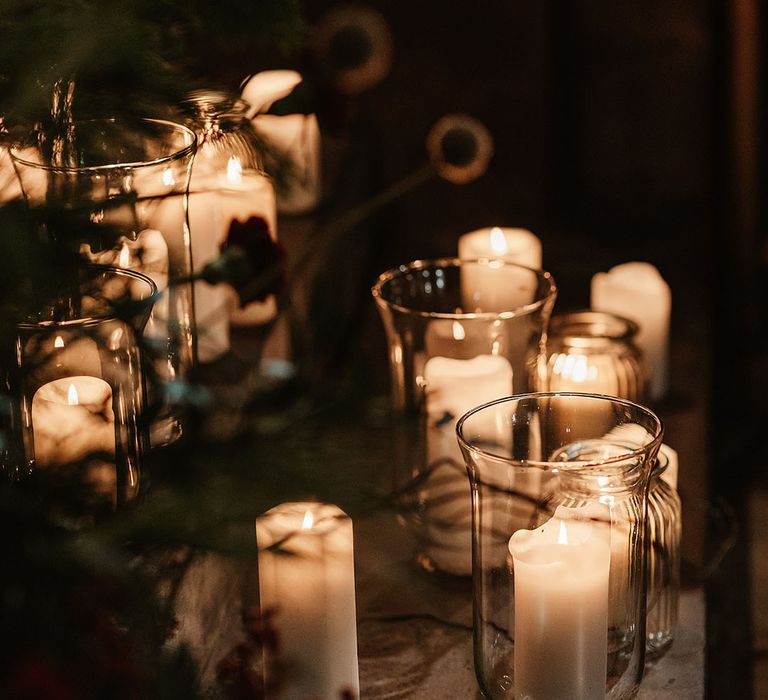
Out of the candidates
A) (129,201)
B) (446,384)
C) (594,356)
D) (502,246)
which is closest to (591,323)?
(594,356)

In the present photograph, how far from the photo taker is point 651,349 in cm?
127

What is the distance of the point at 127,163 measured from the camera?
46cm

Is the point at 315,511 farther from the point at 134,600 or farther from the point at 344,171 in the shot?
the point at 344,171

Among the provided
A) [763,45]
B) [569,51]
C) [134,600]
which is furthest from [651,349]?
[569,51]

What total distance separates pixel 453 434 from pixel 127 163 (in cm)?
46

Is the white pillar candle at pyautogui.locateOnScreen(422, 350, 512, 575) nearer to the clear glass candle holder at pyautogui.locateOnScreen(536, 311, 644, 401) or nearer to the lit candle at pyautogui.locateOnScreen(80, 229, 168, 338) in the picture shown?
the clear glass candle holder at pyautogui.locateOnScreen(536, 311, 644, 401)

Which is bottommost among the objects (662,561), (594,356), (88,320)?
(662,561)

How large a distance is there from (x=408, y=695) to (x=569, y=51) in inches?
71.6

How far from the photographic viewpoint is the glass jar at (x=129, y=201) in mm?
339

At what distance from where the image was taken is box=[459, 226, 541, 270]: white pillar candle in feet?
4.18

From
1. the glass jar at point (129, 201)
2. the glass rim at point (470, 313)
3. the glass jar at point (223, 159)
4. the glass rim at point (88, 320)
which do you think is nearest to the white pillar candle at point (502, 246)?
the glass rim at point (470, 313)

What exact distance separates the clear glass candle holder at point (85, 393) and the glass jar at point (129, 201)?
1 centimetres

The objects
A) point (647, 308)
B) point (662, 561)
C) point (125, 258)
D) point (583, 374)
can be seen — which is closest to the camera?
point (125, 258)

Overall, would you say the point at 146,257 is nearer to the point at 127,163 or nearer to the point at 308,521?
the point at 127,163
